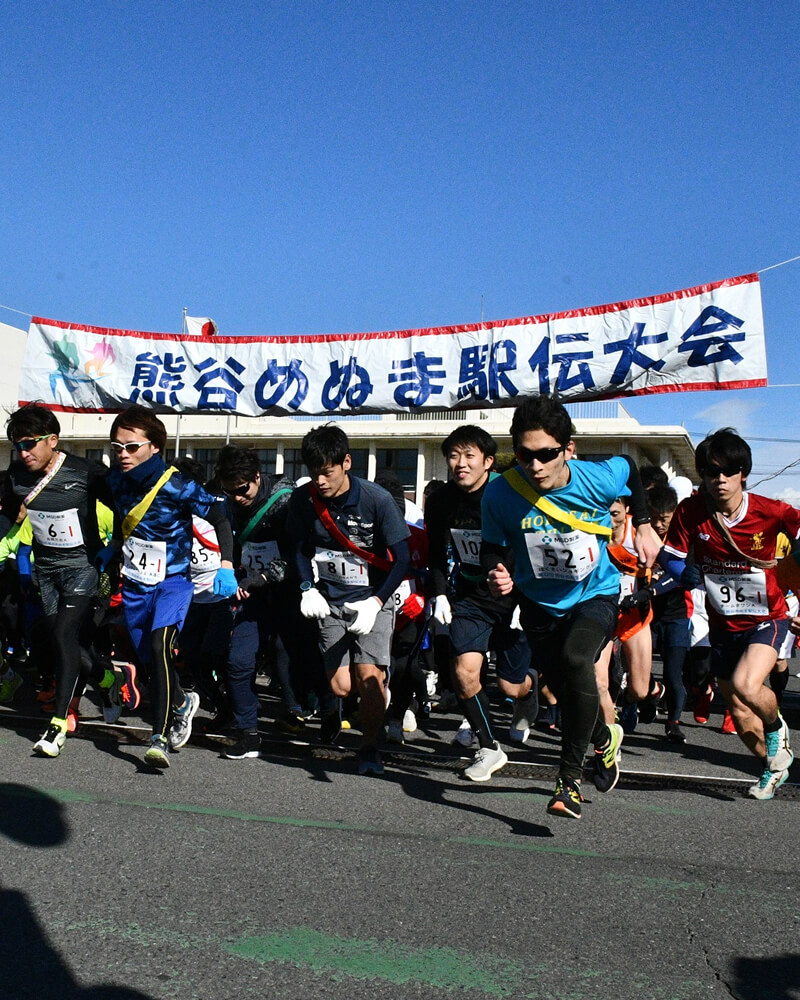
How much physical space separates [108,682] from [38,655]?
2.23ft

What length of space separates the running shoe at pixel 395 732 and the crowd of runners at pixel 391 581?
19 millimetres

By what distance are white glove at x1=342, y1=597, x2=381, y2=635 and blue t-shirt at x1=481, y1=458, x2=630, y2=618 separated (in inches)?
42.1

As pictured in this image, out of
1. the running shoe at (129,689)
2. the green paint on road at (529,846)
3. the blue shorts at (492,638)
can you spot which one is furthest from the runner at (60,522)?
the green paint on road at (529,846)

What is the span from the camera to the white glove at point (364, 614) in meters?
6.17

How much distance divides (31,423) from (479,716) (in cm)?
345

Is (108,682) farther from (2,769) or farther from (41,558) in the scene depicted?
(2,769)

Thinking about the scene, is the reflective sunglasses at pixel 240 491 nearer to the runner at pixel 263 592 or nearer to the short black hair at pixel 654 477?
the runner at pixel 263 592

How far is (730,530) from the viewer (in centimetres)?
612

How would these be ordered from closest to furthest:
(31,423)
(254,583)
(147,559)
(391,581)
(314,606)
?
(391,581) → (314,606) → (147,559) → (31,423) → (254,583)

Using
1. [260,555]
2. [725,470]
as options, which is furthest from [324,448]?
[725,470]

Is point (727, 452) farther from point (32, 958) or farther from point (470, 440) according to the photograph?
point (32, 958)

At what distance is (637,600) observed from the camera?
7434 millimetres

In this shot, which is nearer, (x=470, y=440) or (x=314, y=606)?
(x=314, y=606)

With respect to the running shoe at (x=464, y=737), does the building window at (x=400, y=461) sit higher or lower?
higher
